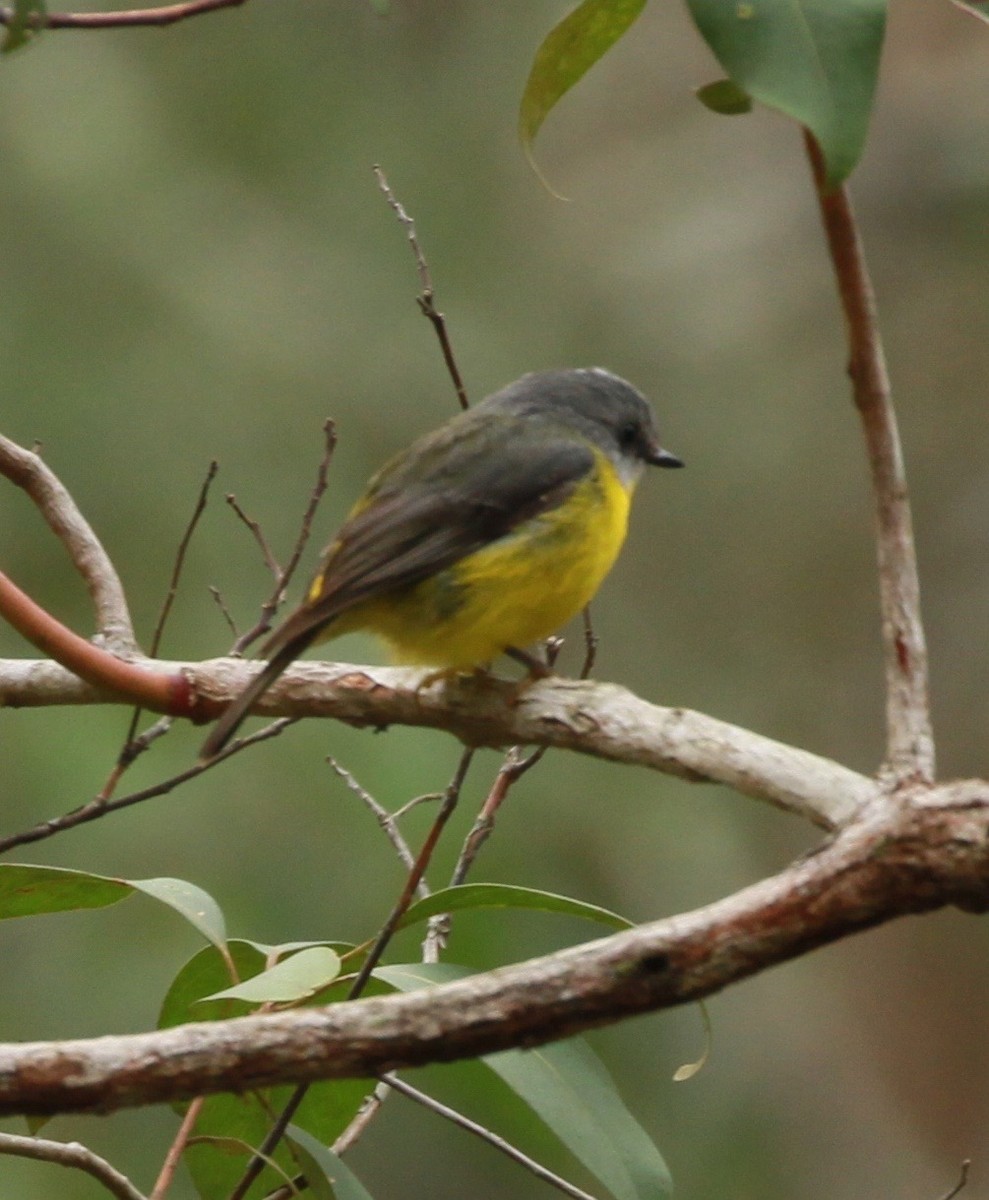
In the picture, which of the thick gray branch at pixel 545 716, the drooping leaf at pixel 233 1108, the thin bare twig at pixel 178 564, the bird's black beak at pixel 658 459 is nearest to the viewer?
the thick gray branch at pixel 545 716

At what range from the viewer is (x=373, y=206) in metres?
9.46

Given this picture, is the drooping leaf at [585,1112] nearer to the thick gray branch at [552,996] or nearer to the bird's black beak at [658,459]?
the thick gray branch at [552,996]

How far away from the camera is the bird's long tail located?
2.98 meters

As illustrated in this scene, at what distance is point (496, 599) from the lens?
141 inches

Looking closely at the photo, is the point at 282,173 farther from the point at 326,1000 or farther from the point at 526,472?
the point at 326,1000

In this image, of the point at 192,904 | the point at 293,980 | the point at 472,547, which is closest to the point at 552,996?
the point at 293,980

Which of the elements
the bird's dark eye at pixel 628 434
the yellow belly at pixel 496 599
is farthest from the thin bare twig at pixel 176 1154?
the bird's dark eye at pixel 628 434

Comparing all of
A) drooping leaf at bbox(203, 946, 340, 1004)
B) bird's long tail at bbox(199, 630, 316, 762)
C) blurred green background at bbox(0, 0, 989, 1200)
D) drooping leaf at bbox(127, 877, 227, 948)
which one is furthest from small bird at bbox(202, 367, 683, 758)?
blurred green background at bbox(0, 0, 989, 1200)

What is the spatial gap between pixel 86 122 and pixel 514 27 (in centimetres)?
295

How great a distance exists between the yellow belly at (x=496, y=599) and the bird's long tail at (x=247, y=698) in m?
0.39

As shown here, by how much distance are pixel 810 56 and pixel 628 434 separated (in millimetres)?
2171

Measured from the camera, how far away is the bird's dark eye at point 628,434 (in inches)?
167

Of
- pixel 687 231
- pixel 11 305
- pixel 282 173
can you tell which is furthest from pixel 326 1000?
pixel 687 231

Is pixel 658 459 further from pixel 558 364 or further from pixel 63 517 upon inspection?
pixel 558 364
